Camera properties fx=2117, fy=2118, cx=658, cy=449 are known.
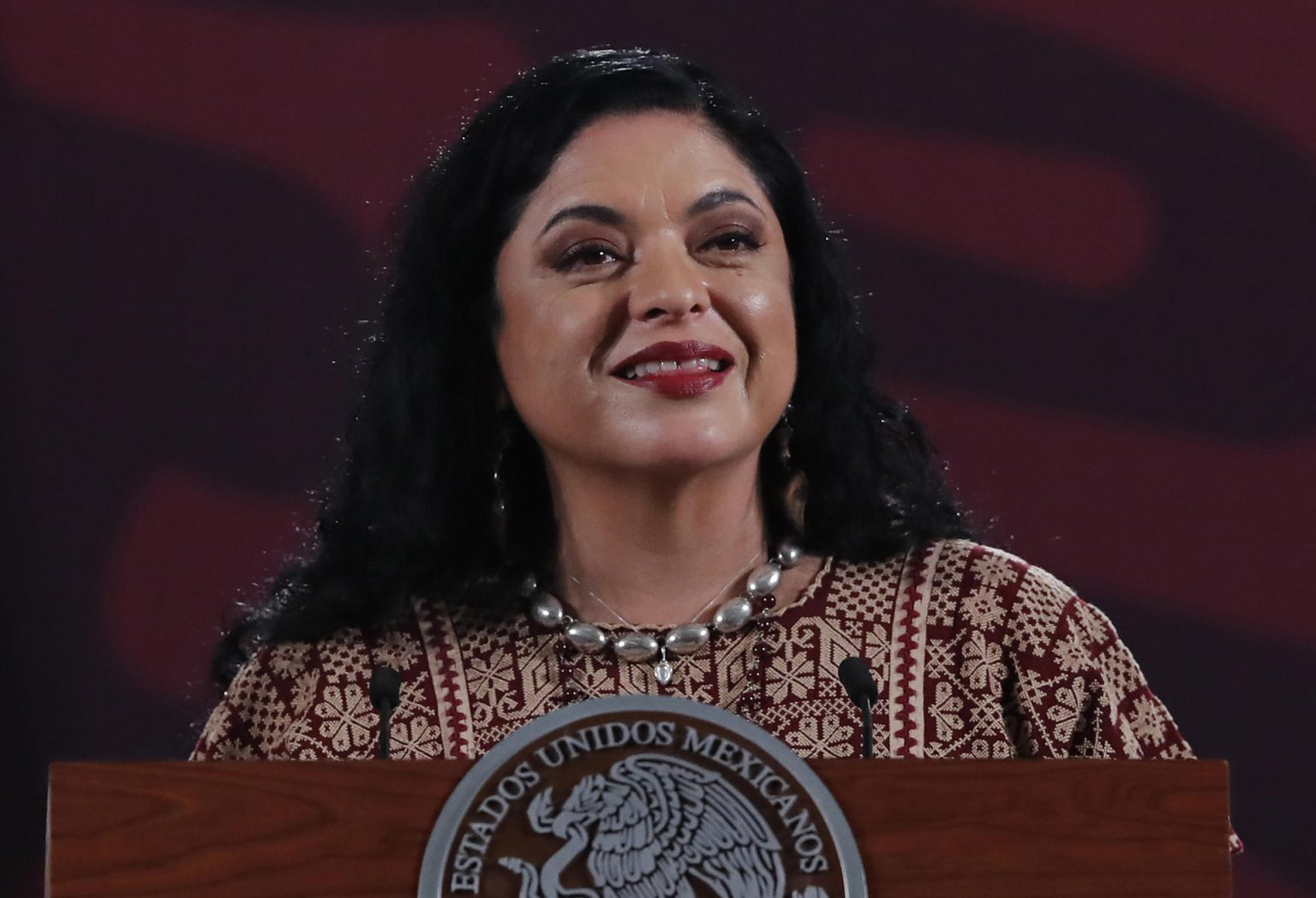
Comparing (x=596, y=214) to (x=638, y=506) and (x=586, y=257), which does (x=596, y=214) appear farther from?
(x=638, y=506)

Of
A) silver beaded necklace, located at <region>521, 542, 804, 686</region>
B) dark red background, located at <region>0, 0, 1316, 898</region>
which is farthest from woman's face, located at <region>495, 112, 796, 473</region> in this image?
dark red background, located at <region>0, 0, 1316, 898</region>

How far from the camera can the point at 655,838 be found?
136 centimetres

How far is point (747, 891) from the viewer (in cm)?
135

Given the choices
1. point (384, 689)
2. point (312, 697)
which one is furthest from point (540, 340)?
point (384, 689)

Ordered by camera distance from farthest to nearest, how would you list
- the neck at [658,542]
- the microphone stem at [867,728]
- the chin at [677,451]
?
the neck at [658,542] → the chin at [677,451] → the microphone stem at [867,728]

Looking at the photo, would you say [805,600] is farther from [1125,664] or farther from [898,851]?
[898,851]

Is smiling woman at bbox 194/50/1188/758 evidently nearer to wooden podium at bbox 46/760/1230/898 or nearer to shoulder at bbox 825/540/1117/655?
shoulder at bbox 825/540/1117/655

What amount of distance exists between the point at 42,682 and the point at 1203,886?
6.17 ft

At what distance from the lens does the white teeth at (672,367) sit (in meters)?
1.93

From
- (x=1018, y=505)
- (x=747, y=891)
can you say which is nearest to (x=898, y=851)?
(x=747, y=891)

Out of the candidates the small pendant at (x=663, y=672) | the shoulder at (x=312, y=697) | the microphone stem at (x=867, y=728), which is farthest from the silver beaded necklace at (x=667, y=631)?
the microphone stem at (x=867, y=728)

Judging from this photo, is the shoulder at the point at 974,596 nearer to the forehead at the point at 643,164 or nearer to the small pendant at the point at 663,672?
the small pendant at the point at 663,672

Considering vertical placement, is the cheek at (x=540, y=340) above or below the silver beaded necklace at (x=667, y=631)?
above

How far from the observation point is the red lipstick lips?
6.31ft
